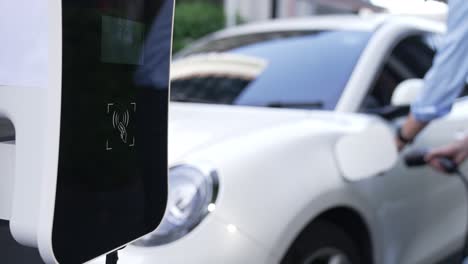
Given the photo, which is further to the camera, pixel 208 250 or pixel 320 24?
pixel 320 24

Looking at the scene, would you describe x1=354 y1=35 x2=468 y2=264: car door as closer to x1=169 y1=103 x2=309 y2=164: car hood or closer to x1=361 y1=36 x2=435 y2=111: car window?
x1=361 y1=36 x2=435 y2=111: car window

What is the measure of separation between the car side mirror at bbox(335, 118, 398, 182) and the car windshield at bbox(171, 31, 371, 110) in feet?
0.81

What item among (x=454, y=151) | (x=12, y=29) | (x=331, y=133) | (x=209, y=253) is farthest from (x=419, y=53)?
(x=12, y=29)

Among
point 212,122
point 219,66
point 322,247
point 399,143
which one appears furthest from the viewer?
point 219,66

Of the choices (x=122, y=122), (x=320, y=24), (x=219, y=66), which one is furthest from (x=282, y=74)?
(x=122, y=122)

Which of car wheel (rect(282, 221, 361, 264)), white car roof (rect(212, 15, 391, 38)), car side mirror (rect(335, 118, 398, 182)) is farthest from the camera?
white car roof (rect(212, 15, 391, 38))

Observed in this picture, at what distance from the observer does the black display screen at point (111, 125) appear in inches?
39.8

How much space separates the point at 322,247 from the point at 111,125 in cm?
146

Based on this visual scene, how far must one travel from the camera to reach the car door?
8.95 feet

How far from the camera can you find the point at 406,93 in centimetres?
304

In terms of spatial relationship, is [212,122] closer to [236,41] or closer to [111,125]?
[236,41]

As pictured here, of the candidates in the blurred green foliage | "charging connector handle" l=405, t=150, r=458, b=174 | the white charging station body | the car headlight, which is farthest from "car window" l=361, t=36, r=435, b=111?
the blurred green foliage

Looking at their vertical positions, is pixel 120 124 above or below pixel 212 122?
above

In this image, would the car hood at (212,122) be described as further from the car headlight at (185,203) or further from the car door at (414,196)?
the car door at (414,196)
